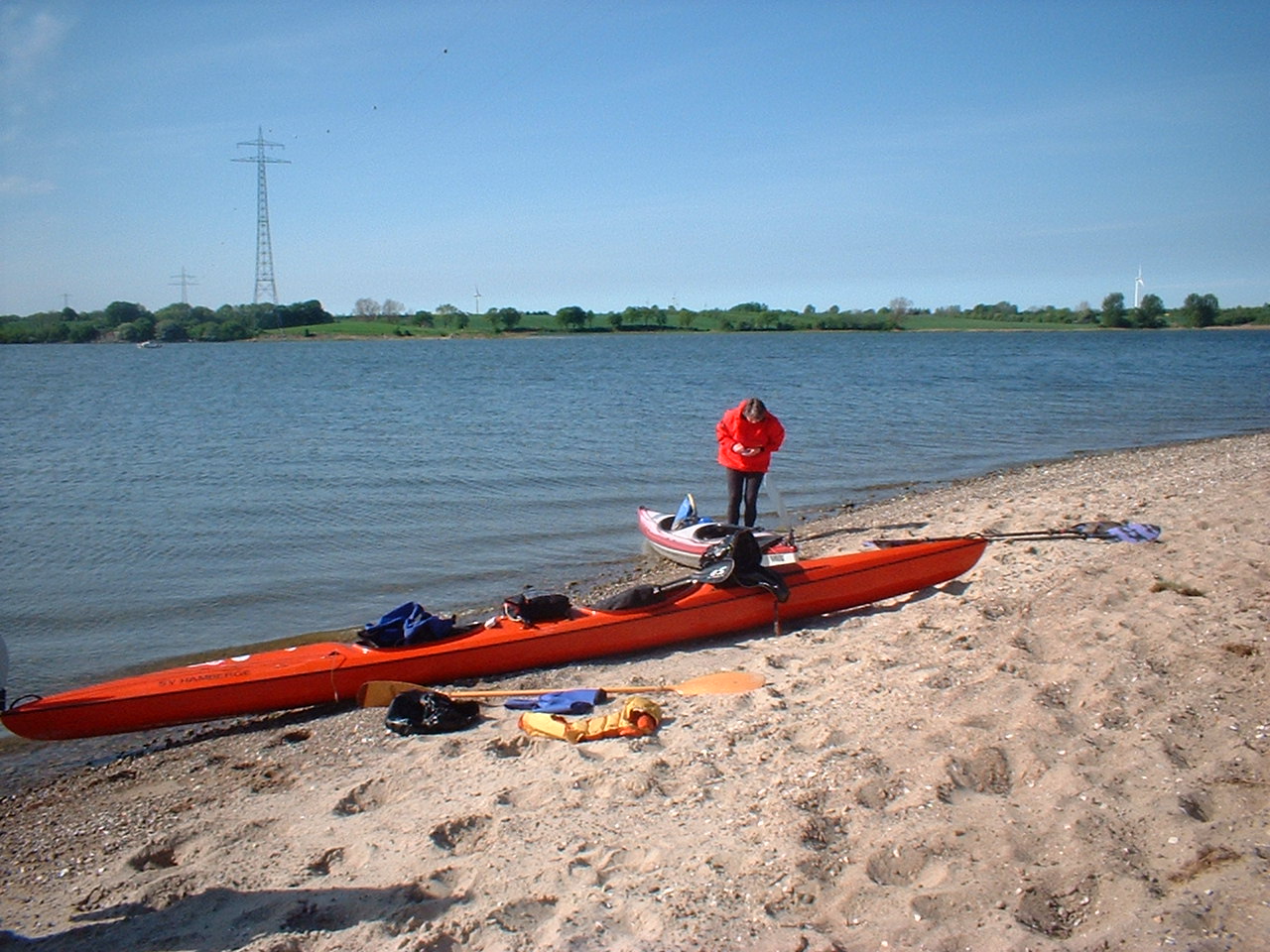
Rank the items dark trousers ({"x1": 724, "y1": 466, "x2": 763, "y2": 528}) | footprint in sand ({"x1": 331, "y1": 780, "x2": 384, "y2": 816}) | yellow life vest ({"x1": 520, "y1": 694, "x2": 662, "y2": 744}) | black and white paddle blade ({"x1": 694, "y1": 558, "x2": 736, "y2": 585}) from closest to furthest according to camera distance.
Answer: footprint in sand ({"x1": 331, "y1": 780, "x2": 384, "y2": 816}) → yellow life vest ({"x1": 520, "y1": 694, "x2": 662, "y2": 744}) → black and white paddle blade ({"x1": 694, "y1": 558, "x2": 736, "y2": 585}) → dark trousers ({"x1": 724, "y1": 466, "x2": 763, "y2": 528})

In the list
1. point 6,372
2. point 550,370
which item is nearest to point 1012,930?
point 550,370

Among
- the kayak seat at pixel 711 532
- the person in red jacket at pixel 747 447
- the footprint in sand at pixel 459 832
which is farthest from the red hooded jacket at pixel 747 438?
the footprint in sand at pixel 459 832

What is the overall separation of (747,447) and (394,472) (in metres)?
8.23

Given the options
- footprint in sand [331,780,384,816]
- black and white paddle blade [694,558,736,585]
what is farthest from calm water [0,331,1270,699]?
footprint in sand [331,780,384,816]

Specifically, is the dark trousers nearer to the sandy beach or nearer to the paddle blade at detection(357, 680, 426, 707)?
the sandy beach

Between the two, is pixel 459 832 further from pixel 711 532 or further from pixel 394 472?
pixel 394 472

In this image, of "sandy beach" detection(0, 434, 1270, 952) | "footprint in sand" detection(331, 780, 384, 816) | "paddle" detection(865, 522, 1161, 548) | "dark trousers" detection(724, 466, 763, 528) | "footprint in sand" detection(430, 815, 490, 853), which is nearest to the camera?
"sandy beach" detection(0, 434, 1270, 952)

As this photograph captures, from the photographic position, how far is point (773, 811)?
387 centimetres

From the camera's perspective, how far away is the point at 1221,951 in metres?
2.73

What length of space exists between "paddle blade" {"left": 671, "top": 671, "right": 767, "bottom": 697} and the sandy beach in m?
0.12

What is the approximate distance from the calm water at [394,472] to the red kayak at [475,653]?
4.79 feet

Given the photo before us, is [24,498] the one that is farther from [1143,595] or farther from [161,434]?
[1143,595]

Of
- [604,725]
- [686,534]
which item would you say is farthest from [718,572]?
[686,534]

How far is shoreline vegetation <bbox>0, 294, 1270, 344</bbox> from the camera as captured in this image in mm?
91125
